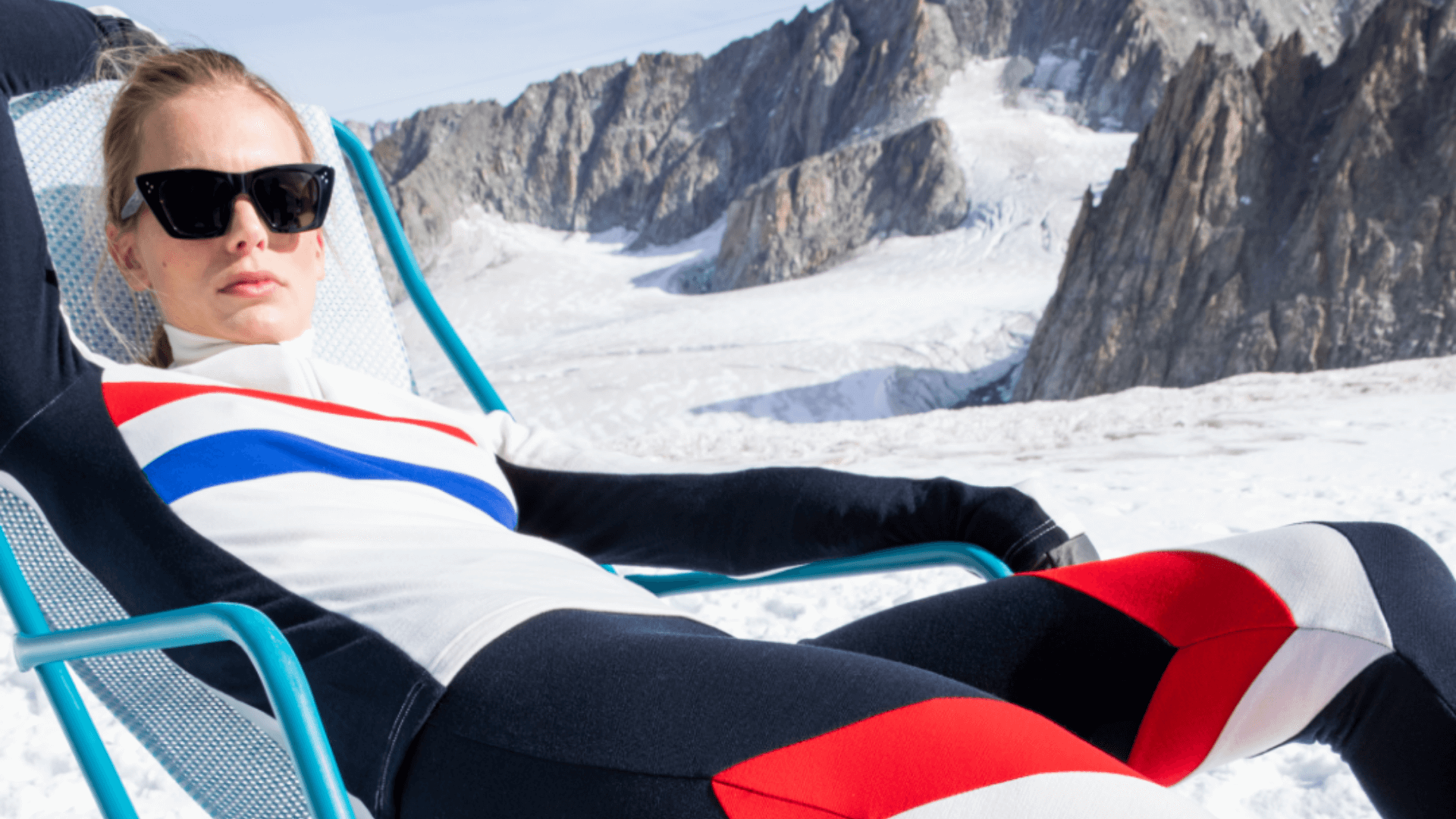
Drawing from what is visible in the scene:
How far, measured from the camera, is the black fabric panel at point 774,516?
1089 millimetres

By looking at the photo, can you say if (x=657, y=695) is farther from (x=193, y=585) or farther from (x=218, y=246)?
(x=218, y=246)

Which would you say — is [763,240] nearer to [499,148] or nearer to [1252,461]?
[499,148]

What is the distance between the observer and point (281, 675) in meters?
0.67

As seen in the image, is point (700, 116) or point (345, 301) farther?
point (700, 116)

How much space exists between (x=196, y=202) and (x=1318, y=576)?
117 centimetres

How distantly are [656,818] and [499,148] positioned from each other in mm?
57151

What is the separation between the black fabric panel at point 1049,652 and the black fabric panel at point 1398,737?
0.15 meters

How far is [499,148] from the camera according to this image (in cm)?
5406

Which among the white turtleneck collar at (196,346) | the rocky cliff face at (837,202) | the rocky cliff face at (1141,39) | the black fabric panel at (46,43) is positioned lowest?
the rocky cliff face at (837,202)

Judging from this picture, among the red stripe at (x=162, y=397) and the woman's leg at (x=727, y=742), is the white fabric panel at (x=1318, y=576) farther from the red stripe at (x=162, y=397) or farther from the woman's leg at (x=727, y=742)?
the red stripe at (x=162, y=397)

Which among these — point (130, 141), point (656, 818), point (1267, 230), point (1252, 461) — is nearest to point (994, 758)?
point (656, 818)

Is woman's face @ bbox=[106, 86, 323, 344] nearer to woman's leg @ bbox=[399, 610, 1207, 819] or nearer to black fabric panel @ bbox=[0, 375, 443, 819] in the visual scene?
black fabric panel @ bbox=[0, 375, 443, 819]

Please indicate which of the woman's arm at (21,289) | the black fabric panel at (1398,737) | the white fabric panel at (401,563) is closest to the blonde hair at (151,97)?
the woman's arm at (21,289)

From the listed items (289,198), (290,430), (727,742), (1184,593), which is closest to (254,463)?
(290,430)
